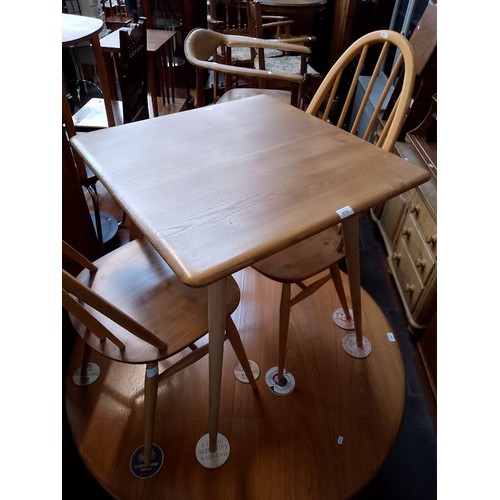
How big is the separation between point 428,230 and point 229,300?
40.9 inches

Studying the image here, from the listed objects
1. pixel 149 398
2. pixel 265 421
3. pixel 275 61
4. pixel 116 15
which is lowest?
pixel 265 421

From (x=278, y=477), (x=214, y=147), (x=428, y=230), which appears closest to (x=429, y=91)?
(x=428, y=230)

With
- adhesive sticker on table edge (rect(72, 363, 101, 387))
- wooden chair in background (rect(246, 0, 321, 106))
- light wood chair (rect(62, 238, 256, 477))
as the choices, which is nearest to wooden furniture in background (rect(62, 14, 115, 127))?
wooden chair in background (rect(246, 0, 321, 106))

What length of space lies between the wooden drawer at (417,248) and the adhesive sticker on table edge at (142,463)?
1224mm

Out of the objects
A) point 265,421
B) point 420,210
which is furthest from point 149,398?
point 420,210

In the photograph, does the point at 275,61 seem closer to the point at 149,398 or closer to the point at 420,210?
the point at 420,210

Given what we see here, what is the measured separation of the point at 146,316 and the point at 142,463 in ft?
1.57

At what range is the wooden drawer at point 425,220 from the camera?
1.43 meters

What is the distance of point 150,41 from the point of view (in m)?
2.78

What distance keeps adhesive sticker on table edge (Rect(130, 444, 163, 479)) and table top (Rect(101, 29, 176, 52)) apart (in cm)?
264

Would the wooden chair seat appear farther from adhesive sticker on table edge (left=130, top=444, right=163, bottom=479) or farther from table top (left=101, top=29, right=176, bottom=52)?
table top (left=101, top=29, right=176, bottom=52)

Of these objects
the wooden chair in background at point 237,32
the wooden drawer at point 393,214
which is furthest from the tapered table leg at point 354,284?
the wooden chair in background at point 237,32

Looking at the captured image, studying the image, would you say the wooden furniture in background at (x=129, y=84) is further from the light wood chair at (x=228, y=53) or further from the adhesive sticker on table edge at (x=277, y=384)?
the adhesive sticker on table edge at (x=277, y=384)

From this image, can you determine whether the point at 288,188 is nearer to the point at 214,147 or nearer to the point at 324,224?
the point at 324,224
